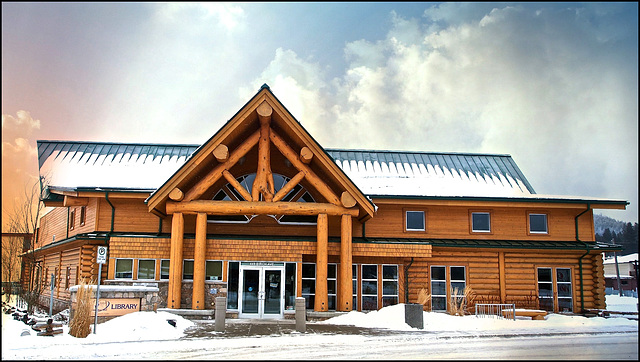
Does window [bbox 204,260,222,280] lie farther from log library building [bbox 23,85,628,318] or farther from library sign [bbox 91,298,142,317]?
library sign [bbox 91,298,142,317]

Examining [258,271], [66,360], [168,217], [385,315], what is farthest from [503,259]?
[66,360]

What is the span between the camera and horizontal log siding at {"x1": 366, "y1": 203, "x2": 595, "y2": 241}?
2405 cm

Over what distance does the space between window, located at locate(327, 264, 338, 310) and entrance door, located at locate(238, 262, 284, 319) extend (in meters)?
2.26

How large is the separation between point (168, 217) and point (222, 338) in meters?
9.46

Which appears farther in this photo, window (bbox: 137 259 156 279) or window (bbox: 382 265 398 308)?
window (bbox: 382 265 398 308)

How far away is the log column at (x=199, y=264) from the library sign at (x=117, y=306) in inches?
123

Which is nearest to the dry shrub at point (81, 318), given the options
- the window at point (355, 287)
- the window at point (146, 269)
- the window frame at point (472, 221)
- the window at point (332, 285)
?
the window at point (146, 269)

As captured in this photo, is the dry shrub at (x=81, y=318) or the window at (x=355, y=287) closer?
the dry shrub at (x=81, y=318)

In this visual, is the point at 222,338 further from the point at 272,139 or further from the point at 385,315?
the point at 272,139

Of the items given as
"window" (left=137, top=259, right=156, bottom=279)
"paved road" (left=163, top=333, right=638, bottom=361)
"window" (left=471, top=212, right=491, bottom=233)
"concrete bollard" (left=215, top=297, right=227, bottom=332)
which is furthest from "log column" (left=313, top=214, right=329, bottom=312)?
"window" (left=471, top=212, right=491, bottom=233)

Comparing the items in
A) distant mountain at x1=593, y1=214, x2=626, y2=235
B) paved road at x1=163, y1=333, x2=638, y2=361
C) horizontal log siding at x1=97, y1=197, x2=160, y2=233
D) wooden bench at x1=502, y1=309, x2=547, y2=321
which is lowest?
paved road at x1=163, y1=333, x2=638, y2=361

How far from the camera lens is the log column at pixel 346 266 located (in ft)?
66.4

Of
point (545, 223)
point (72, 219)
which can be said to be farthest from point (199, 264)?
point (545, 223)

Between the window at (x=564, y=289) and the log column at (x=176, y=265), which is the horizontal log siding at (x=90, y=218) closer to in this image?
the log column at (x=176, y=265)
